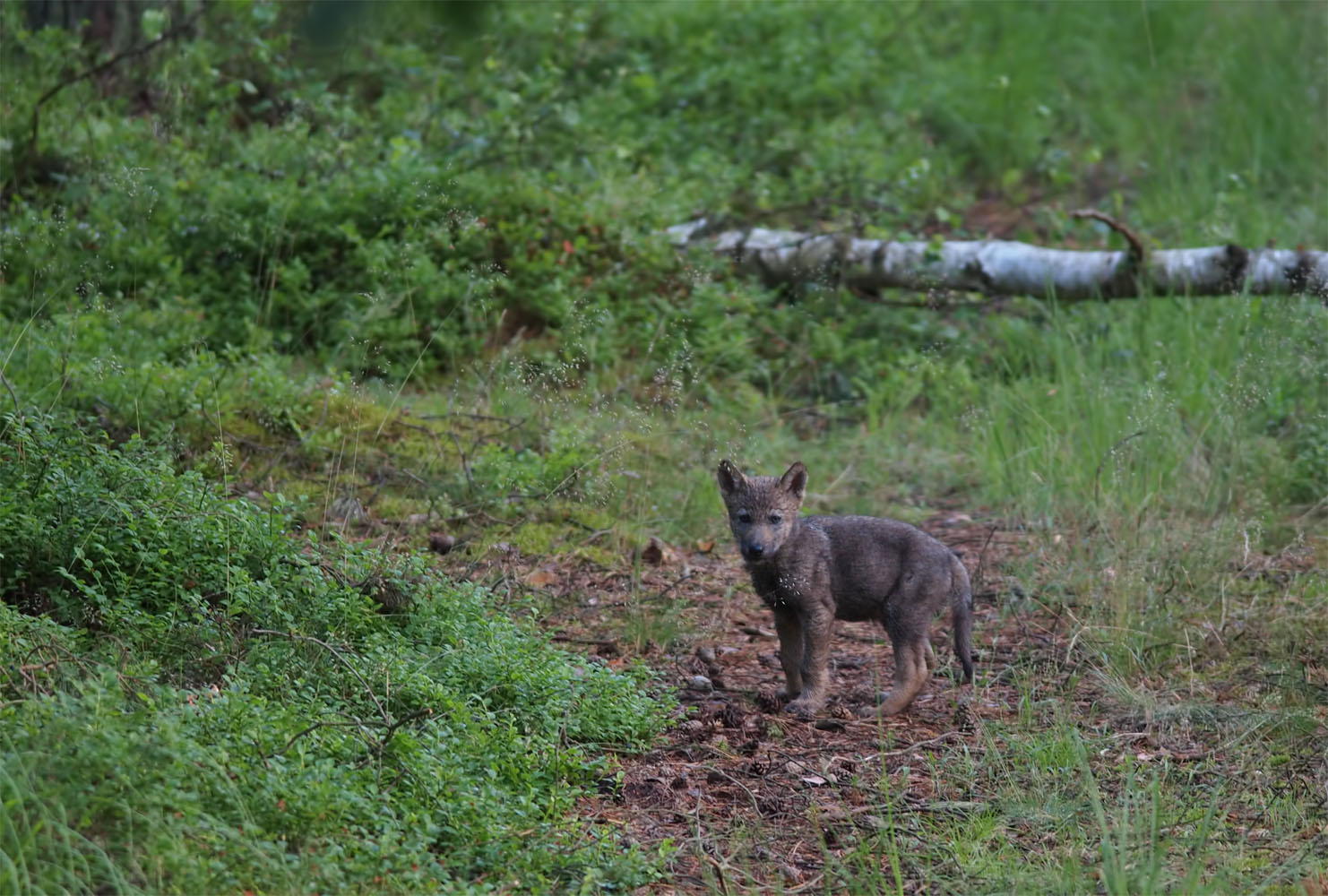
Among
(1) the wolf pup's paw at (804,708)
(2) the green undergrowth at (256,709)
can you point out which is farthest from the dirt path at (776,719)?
(2) the green undergrowth at (256,709)

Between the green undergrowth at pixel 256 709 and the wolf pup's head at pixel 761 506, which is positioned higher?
the green undergrowth at pixel 256 709

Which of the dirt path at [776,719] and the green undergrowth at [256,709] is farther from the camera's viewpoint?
the dirt path at [776,719]

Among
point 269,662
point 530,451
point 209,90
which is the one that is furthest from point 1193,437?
point 209,90

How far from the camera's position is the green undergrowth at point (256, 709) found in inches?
143

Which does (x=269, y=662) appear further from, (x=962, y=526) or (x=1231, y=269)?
(x=1231, y=269)

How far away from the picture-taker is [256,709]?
4219 mm

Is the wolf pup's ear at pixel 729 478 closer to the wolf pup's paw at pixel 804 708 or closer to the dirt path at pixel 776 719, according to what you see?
the dirt path at pixel 776 719

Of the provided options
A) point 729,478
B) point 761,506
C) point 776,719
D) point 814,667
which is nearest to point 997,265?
point 729,478

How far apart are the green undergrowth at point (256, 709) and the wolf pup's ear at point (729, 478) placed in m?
1.19

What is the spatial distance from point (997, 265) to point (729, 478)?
4.74 meters

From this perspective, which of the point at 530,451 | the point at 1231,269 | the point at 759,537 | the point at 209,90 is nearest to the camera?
the point at 759,537

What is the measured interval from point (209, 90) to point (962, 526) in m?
6.44

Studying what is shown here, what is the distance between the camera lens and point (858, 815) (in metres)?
4.86

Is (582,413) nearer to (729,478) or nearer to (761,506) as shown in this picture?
(729,478)
